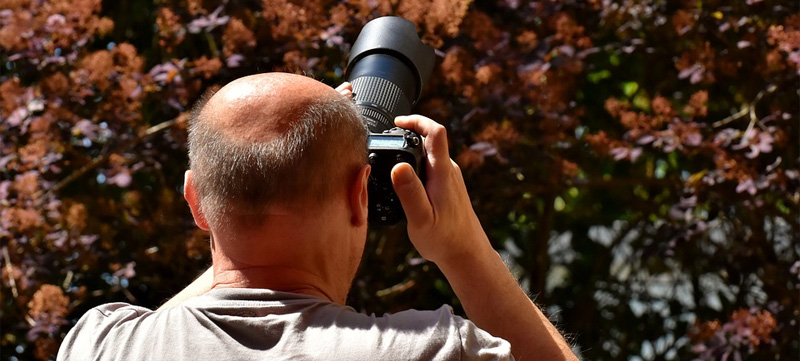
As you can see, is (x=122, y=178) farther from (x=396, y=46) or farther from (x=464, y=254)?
(x=464, y=254)

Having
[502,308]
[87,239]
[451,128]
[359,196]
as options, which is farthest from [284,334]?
[87,239]

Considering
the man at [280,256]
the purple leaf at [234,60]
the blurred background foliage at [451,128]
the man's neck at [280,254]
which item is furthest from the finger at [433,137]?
the purple leaf at [234,60]

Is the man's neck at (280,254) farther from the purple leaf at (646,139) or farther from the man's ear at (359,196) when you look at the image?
the purple leaf at (646,139)

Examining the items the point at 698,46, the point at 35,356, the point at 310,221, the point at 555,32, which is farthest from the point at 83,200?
the point at 310,221

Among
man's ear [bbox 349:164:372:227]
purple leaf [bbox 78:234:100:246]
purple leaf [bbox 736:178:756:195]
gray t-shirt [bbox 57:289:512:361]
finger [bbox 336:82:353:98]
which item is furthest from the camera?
purple leaf [bbox 78:234:100:246]

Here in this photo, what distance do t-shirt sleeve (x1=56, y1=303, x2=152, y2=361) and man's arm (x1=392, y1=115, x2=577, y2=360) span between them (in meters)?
0.39

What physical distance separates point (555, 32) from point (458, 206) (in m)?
1.85

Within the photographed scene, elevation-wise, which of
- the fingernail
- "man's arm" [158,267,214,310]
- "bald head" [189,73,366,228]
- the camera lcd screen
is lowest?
"man's arm" [158,267,214,310]

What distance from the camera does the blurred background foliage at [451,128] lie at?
3.05m

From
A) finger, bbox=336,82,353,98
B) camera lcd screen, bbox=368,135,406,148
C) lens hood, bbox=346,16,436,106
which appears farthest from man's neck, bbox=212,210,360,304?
lens hood, bbox=346,16,436,106

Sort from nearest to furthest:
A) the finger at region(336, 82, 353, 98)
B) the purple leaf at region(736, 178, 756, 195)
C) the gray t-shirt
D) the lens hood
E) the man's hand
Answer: the gray t-shirt → the man's hand → the finger at region(336, 82, 353, 98) → the lens hood → the purple leaf at region(736, 178, 756, 195)

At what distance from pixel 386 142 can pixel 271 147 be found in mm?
274

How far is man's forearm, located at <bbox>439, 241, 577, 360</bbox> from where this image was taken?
142cm

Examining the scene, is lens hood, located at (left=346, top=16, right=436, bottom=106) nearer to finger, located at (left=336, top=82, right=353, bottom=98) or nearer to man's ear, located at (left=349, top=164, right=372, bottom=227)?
finger, located at (left=336, top=82, right=353, bottom=98)
